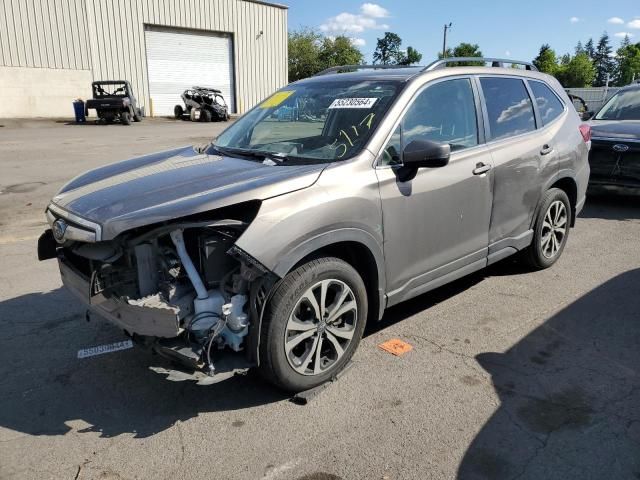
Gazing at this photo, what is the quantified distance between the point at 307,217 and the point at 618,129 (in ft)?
22.8

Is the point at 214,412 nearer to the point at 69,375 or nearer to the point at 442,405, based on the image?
the point at 69,375

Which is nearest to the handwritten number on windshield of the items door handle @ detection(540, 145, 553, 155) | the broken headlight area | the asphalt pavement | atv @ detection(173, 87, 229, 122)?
the broken headlight area

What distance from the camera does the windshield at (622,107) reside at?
28.6 ft

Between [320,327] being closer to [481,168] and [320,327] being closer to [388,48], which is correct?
[481,168]

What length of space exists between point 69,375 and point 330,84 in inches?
110

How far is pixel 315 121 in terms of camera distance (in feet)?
13.0

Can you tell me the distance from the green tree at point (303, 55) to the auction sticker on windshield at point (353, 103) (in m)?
63.1

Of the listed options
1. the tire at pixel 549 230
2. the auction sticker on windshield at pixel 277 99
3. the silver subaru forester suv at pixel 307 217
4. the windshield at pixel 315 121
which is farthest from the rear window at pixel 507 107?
the auction sticker on windshield at pixel 277 99

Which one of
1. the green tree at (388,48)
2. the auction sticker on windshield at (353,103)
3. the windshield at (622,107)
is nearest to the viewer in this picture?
the auction sticker on windshield at (353,103)

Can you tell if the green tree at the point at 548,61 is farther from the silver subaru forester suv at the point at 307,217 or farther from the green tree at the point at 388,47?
the silver subaru forester suv at the point at 307,217

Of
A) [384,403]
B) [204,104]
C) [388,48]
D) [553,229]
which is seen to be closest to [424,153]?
[384,403]

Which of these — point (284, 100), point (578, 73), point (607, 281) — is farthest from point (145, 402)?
point (578, 73)

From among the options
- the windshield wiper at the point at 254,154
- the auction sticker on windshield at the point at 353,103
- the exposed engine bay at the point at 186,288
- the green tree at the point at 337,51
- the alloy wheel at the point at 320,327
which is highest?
the green tree at the point at 337,51

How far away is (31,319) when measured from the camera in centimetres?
425
